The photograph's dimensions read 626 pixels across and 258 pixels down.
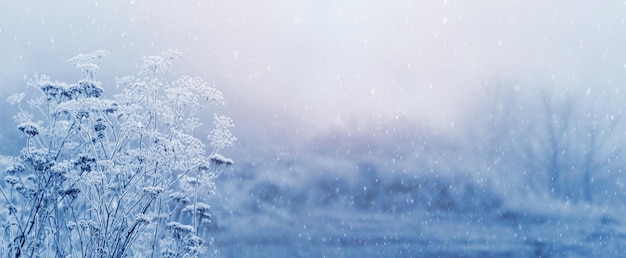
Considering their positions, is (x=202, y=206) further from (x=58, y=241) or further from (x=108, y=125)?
(x=108, y=125)

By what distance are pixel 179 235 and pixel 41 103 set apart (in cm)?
313

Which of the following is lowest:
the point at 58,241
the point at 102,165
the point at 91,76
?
the point at 58,241

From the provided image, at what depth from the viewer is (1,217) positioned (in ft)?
33.8

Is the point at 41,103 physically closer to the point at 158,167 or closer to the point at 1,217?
the point at 158,167

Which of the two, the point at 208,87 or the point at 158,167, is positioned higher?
the point at 208,87

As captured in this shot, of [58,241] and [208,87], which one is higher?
[208,87]

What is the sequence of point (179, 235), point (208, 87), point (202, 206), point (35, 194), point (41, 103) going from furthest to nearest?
1. point (202, 206)
2. point (179, 235)
3. point (35, 194)
4. point (41, 103)
5. point (208, 87)

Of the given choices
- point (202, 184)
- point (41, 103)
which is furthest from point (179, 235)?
point (41, 103)

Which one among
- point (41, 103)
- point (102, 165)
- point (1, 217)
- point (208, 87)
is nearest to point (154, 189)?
point (102, 165)

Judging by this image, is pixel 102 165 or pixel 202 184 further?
pixel 202 184

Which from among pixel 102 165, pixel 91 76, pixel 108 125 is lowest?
pixel 102 165

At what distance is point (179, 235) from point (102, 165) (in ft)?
8.03

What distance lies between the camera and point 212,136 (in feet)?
26.2

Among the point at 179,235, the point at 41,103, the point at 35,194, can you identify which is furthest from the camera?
the point at 179,235
